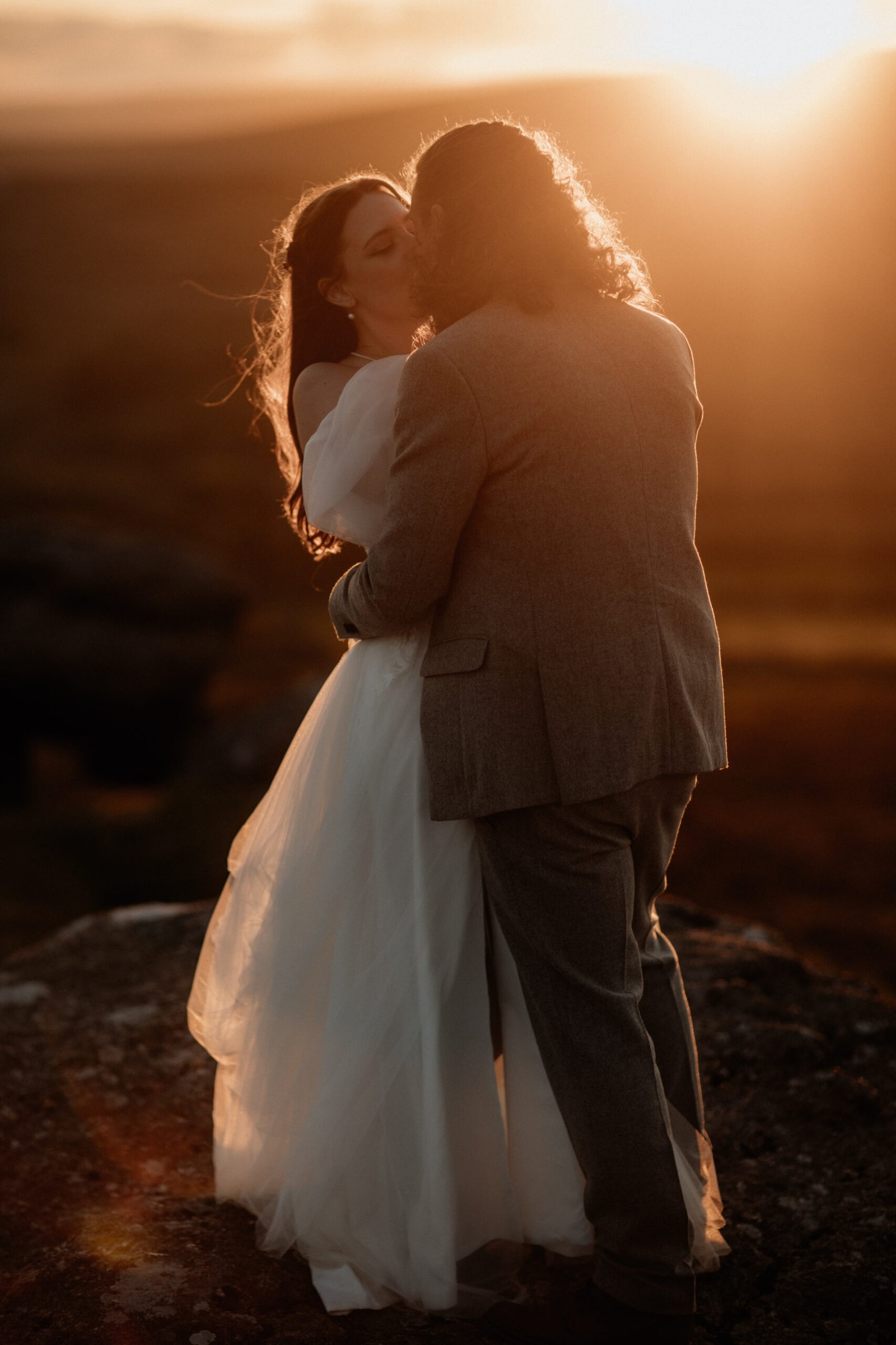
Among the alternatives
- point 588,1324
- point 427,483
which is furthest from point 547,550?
point 588,1324

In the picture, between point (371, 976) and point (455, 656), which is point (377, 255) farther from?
point (371, 976)

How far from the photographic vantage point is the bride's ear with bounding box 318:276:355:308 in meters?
2.50

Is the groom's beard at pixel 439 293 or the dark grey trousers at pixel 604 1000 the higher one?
the groom's beard at pixel 439 293

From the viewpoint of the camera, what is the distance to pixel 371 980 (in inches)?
93.4

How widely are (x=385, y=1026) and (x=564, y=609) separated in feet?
3.12

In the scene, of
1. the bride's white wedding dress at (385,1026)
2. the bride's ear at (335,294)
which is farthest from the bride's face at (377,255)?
the bride's white wedding dress at (385,1026)

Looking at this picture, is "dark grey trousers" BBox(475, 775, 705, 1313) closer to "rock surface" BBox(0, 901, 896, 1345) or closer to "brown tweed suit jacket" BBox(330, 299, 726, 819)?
"brown tweed suit jacket" BBox(330, 299, 726, 819)

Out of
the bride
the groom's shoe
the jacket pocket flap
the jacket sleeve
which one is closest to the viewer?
the jacket sleeve

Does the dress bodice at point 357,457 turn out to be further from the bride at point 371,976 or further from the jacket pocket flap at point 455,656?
the jacket pocket flap at point 455,656

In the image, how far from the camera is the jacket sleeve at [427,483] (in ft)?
6.35

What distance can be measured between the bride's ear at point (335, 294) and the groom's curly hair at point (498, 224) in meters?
0.45

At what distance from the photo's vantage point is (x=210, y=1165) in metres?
3.13

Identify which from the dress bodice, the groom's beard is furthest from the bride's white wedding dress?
the groom's beard

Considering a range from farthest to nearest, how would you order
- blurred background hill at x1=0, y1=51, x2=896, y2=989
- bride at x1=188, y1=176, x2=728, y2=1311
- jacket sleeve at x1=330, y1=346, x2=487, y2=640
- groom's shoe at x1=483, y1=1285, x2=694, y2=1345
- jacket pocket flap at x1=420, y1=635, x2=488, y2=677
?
1. blurred background hill at x1=0, y1=51, x2=896, y2=989
2. bride at x1=188, y1=176, x2=728, y2=1311
3. groom's shoe at x1=483, y1=1285, x2=694, y2=1345
4. jacket pocket flap at x1=420, y1=635, x2=488, y2=677
5. jacket sleeve at x1=330, y1=346, x2=487, y2=640
